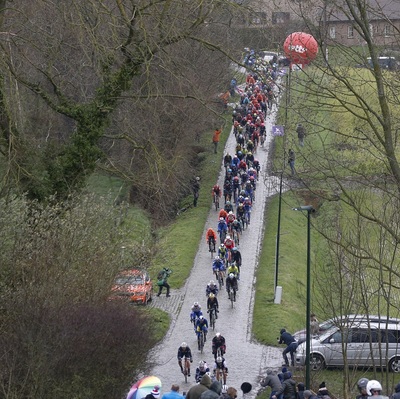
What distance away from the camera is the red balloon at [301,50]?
16.4 meters

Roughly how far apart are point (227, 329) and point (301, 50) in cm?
A: 1827

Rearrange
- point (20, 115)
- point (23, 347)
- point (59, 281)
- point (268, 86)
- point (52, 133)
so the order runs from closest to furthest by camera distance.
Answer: point (23, 347), point (59, 281), point (268, 86), point (20, 115), point (52, 133)

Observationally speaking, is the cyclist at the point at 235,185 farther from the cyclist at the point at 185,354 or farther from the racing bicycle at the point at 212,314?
the cyclist at the point at 185,354

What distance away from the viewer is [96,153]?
2736 centimetres

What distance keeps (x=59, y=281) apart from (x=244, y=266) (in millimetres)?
20295

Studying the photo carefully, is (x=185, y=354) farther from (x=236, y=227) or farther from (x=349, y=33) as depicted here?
(x=236, y=227)

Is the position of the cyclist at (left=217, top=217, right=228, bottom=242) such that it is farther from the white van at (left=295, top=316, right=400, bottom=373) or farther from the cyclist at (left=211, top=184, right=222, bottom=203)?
the white van at (left=295, top=316, right=400, bottom=373)

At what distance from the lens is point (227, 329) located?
112 feet

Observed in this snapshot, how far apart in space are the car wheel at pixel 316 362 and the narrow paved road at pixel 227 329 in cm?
96

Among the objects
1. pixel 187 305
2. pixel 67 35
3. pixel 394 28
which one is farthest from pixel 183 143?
pixel 394 28

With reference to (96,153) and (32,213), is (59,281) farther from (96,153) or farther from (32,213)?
(96,153)

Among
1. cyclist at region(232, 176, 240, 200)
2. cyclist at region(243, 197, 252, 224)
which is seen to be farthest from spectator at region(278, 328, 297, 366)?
cyclist at region(232, 176, 240, 200)

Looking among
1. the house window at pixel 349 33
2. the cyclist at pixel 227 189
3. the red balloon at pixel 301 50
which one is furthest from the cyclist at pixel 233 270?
the red balloon at pixel 301 50

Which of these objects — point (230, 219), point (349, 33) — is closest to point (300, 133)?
point (349, 33)
